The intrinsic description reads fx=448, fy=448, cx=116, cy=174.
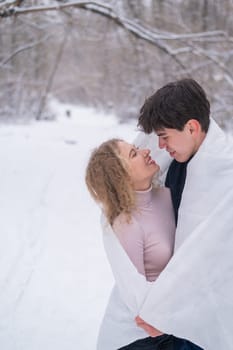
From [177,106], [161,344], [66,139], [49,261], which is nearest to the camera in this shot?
[177,106]

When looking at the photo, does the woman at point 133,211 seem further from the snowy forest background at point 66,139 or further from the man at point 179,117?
the snowy forest background at point 66,139

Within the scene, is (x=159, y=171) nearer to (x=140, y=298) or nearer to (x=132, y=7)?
(x=140, y=298)

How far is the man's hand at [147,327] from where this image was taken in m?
1.43

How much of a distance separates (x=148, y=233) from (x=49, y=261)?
2550 millimetres

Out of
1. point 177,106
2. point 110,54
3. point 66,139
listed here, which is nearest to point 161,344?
point 177,106

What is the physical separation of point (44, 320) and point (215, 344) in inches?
68.1

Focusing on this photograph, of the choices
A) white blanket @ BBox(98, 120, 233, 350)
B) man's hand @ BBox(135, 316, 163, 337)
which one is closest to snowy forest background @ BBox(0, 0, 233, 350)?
man's hand @ BBox(135, 316, 163, 337)

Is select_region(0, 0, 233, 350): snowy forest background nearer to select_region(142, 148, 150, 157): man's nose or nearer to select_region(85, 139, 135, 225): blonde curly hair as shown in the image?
select_region(85, 139, 135, 225): blonde curly hair

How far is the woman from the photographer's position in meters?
1.41

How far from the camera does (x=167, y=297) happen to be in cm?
136

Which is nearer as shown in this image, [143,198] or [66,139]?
[143,198]

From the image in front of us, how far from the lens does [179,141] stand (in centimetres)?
135

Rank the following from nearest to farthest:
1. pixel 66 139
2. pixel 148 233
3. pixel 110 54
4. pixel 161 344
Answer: pixel 148 233
pixel 161 344
pixel 66 139
pixel 110 54

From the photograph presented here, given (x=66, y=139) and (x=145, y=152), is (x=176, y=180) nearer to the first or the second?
(x=145, y=152)
